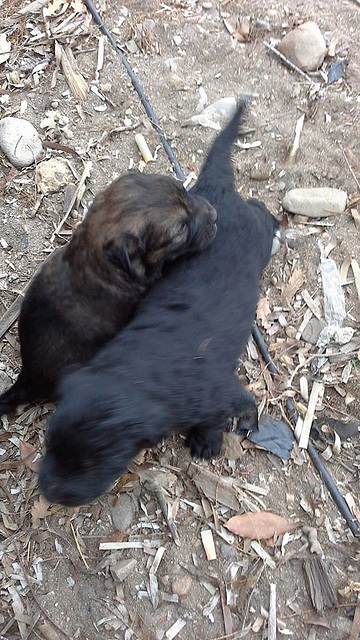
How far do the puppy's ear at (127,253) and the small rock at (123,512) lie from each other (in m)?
1.20

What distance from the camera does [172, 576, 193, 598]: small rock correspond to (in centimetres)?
305

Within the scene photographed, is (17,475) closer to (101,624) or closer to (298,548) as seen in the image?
(101,624)

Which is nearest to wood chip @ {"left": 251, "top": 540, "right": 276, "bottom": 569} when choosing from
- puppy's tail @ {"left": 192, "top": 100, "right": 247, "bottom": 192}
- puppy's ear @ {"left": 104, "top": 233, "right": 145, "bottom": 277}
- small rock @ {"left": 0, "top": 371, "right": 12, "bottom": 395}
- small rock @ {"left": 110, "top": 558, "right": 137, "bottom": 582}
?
small rock @ {"left": 110, "top": 558, "right": 137, "bottom": 582}

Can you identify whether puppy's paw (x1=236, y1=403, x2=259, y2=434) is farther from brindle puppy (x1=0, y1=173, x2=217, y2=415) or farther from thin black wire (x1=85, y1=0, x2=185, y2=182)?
thin black wire (x1=85, y1=0, x2=185, y2=182)

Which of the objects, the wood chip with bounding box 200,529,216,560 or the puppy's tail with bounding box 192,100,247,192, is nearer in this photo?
the wood chip with bounding box 200,529,216,560

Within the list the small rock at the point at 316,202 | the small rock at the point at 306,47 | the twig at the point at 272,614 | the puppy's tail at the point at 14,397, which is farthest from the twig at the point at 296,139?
the twig at the point at 272,614

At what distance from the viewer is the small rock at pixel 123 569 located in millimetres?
3062

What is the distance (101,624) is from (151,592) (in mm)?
281

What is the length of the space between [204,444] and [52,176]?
2.09 m

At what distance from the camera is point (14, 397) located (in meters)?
3.32

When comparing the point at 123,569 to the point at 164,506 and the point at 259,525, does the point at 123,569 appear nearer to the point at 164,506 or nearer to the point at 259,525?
the point at 164,506

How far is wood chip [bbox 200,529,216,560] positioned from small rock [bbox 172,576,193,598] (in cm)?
15

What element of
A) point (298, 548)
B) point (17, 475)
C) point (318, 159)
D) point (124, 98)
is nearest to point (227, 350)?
point (298, 548)

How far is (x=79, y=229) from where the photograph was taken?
126 inches
